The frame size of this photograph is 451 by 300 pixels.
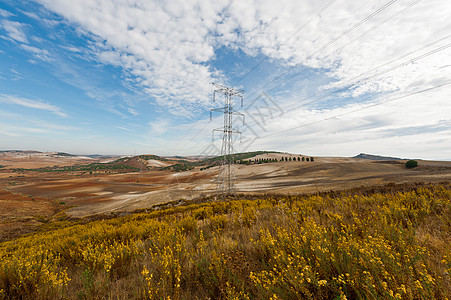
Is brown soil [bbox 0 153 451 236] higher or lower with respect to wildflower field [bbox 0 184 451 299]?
lower

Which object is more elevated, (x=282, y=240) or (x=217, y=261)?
(x=282, y=240)

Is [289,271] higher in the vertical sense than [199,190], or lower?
higher

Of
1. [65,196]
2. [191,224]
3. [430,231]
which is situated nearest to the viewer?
[430,231]

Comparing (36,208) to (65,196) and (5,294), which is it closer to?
(65,196)

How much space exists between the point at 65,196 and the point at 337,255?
259ft

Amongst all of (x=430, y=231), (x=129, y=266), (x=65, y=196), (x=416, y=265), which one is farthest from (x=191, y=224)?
(x=65, y=196)

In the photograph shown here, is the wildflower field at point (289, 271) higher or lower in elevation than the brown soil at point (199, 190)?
higher

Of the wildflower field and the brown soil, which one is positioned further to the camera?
the brown soil

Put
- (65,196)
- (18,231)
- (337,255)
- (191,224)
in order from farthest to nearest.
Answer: (65,196) < (18,231) < (191,224) < (337,255)

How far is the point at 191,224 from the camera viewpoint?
686cm

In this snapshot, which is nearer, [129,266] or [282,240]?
[282,240]

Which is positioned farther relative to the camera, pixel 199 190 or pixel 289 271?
pixel 199 190

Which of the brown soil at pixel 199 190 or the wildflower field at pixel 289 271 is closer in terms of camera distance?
the wildflower field at pixel 289 271

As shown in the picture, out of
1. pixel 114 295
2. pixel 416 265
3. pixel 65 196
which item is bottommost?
pixel 65 196
